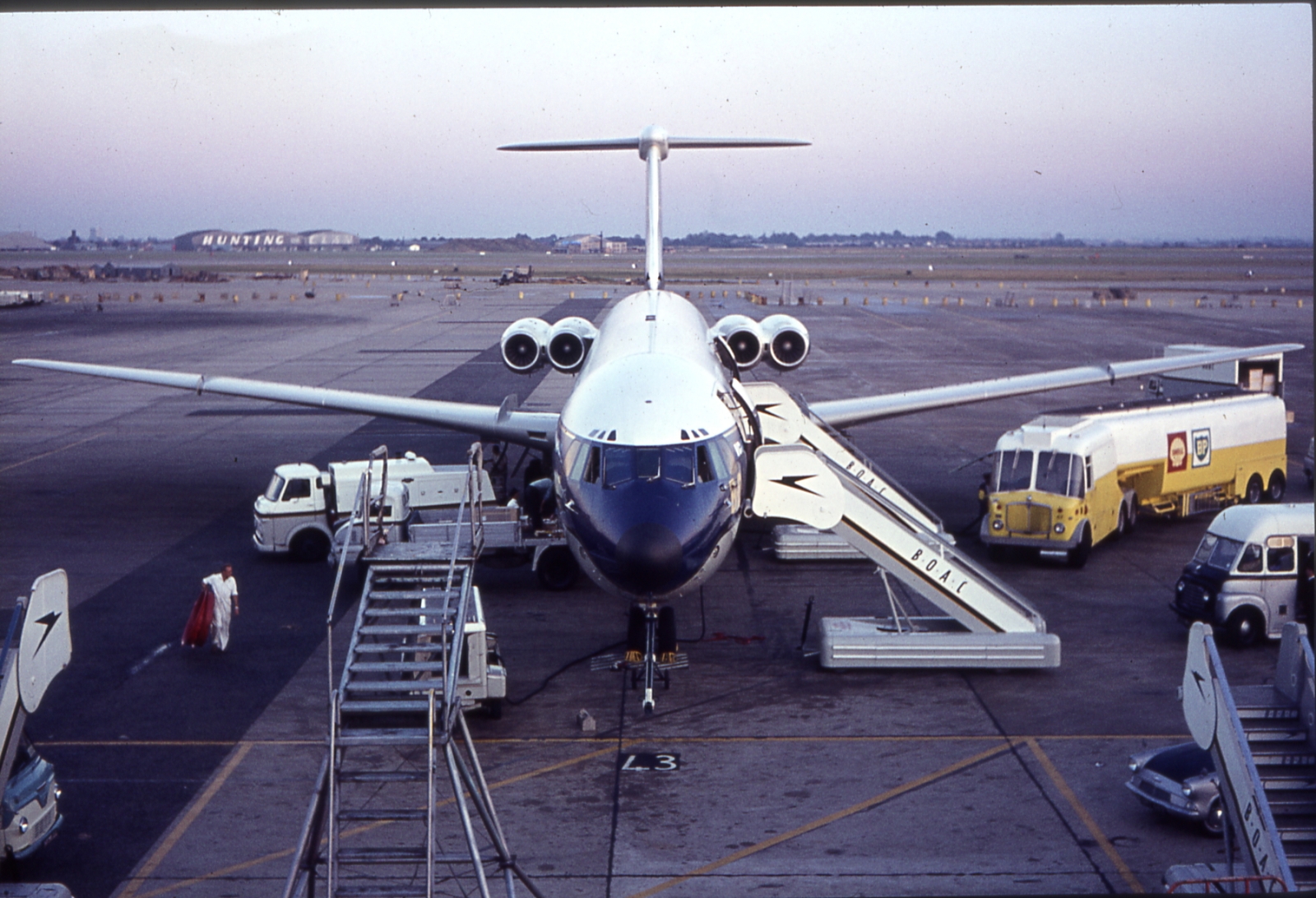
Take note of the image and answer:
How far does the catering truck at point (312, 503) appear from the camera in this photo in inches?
1064

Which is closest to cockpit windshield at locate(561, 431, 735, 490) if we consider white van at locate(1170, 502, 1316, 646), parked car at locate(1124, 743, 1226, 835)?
parked car at locate(1124, 743, 1226, 835)

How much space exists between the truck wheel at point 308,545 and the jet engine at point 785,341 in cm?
1051

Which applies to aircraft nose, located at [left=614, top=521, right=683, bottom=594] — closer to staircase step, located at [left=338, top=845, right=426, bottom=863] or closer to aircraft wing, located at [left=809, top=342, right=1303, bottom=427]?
staircase step, located at [left=338, top=845, right=426, bottom=863]

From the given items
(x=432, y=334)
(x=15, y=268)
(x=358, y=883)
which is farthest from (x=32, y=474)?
(x=15, y=268)

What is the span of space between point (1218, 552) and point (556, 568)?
1210 cm

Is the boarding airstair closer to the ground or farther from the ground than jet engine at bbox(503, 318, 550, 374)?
closer to the ground

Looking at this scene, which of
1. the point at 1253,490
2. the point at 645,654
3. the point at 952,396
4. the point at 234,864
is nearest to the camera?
the point at 234,864

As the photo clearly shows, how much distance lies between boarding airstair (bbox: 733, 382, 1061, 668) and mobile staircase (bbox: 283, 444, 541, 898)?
4.96 m

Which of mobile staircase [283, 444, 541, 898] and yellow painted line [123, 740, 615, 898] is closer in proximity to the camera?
mobile staircase [283, 444, 541, 898]

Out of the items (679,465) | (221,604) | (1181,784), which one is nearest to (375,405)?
(221,604)

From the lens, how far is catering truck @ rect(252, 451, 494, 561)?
88.6 feet

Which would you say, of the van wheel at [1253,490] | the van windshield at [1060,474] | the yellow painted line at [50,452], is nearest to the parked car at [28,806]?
the van windshield at [1060,474]

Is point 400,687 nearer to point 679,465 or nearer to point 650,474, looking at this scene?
point 650,474

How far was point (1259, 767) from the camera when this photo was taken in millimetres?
13250
